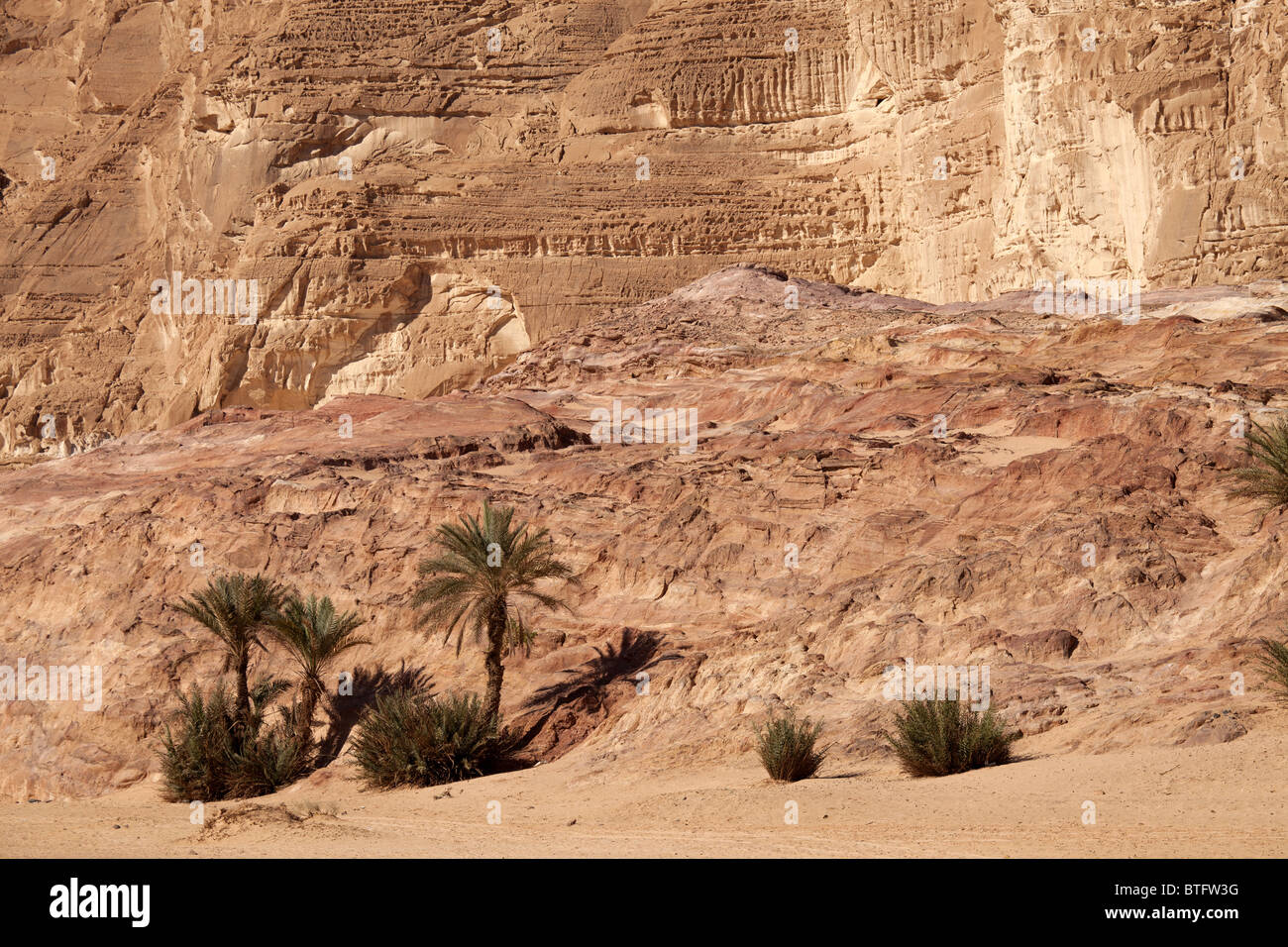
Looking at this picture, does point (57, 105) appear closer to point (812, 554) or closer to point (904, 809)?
point (812, 554)

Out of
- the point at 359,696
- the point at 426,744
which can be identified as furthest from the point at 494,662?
the point at 359,696

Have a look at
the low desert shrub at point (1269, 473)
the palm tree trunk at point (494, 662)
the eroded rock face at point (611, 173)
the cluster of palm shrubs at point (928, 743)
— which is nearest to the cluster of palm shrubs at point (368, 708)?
the palm tree trunk at point (494, 662)

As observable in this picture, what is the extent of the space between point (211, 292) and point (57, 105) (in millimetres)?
20140

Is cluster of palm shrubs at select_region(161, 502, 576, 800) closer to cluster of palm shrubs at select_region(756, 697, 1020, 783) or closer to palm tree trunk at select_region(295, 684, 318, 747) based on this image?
palm tree trunk at select_region(295, 684, 318, 747)

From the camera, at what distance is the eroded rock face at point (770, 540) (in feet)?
53.0

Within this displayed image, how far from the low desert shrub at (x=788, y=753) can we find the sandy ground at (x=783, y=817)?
0.51ft

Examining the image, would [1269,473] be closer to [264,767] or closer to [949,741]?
[949,741]

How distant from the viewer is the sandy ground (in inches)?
453

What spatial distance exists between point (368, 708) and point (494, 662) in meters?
1.47

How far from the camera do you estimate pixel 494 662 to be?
59.1 ft

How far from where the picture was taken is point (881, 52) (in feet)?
138

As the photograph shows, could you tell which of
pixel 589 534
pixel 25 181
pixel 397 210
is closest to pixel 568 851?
pixel 589 534

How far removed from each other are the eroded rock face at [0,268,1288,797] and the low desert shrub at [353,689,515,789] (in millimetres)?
732

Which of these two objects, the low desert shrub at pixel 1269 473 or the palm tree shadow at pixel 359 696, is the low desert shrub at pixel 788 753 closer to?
the palm tree shadow at pixel 359 696
